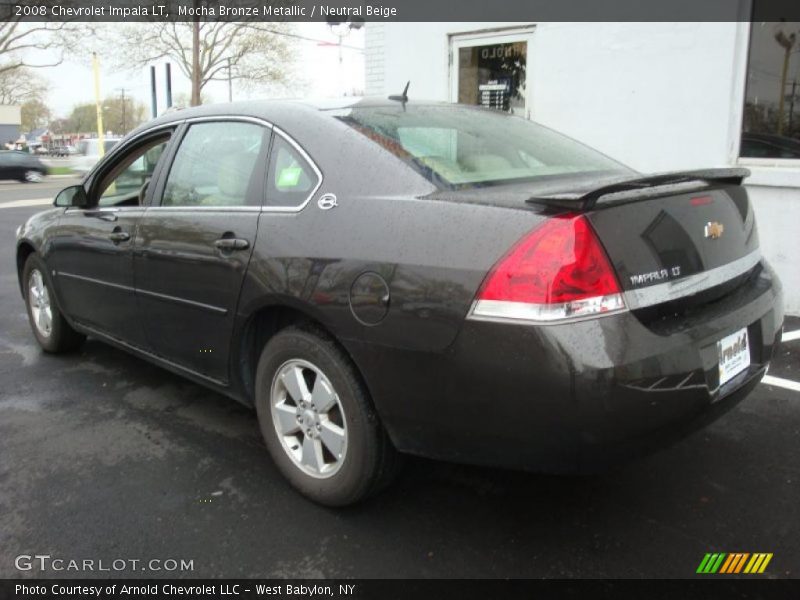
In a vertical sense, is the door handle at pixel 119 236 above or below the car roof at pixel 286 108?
below

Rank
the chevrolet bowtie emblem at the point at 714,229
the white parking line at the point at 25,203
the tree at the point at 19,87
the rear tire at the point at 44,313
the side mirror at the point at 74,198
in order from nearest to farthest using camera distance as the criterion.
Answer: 1. the chevrolet bowtie emblem at the point at 714,229
2. the side mirror at the point at 74,198
3. the rear tire at the point at 44,313
4. the white parking line at the point at 25,203
5. the tree at the point at 19,87

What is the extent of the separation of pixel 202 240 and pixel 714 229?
207cm

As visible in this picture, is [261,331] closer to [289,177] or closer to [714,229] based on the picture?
[289,177]

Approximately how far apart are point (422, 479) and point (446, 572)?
26.4 inches

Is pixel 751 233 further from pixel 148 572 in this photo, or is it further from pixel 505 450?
pixel 148 572

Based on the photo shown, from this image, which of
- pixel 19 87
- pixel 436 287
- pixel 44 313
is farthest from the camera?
pixel 19 87

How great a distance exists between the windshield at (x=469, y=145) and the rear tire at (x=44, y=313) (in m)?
2.78

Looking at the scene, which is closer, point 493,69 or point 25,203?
point 493,69

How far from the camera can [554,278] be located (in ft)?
6.59

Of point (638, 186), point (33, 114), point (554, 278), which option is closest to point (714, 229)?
point (638, 186)

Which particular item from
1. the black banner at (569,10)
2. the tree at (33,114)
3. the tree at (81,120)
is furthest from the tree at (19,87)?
the black banner at (569,10)

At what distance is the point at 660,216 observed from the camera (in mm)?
2236

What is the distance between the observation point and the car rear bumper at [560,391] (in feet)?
6.54

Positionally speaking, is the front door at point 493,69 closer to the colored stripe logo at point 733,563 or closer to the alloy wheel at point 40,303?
the alloy wheel at point 40,303
